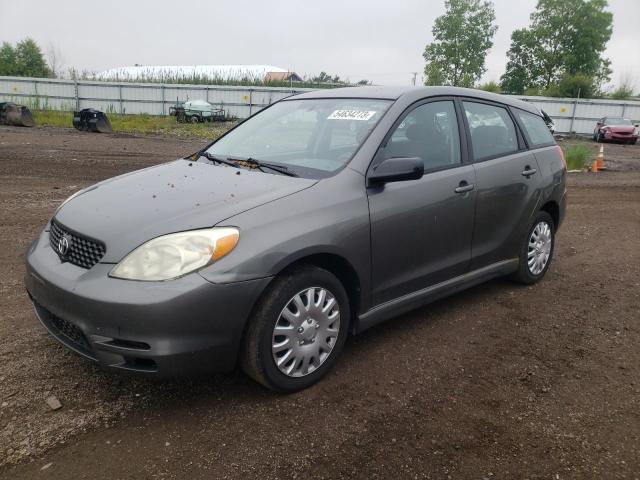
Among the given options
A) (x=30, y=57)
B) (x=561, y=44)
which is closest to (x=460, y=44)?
(x=561, y=44)

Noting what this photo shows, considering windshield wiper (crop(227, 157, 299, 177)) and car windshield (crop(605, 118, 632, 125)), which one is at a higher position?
car windshield (crop(605, 118, 632, 125))

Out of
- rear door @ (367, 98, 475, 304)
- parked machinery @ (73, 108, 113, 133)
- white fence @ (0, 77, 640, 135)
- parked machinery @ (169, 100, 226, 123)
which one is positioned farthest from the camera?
white fence @ (0, 77, 640, 135)

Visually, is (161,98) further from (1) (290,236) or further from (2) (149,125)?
(1) (290,236)

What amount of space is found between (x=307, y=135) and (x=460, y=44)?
194ft

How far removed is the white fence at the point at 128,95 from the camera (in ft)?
108

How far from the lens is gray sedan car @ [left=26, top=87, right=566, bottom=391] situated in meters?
2.56

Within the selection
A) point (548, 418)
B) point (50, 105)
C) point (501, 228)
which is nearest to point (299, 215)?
point (548, 418)

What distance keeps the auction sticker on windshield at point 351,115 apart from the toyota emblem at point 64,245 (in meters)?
1.91

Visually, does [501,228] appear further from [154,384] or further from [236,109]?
[236,109]

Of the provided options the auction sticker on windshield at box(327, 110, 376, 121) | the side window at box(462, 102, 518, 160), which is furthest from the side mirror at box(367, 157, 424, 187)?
the side window at box(462, 102, 518, 160)

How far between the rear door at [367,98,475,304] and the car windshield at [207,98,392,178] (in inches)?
9.2

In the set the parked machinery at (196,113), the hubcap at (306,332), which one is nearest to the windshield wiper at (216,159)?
the hubcap at (306,332)

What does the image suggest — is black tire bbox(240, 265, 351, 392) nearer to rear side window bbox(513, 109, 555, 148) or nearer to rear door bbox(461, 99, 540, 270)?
rear door bbox(461, 99, 540, 270)

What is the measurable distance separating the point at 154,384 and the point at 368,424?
124cm
